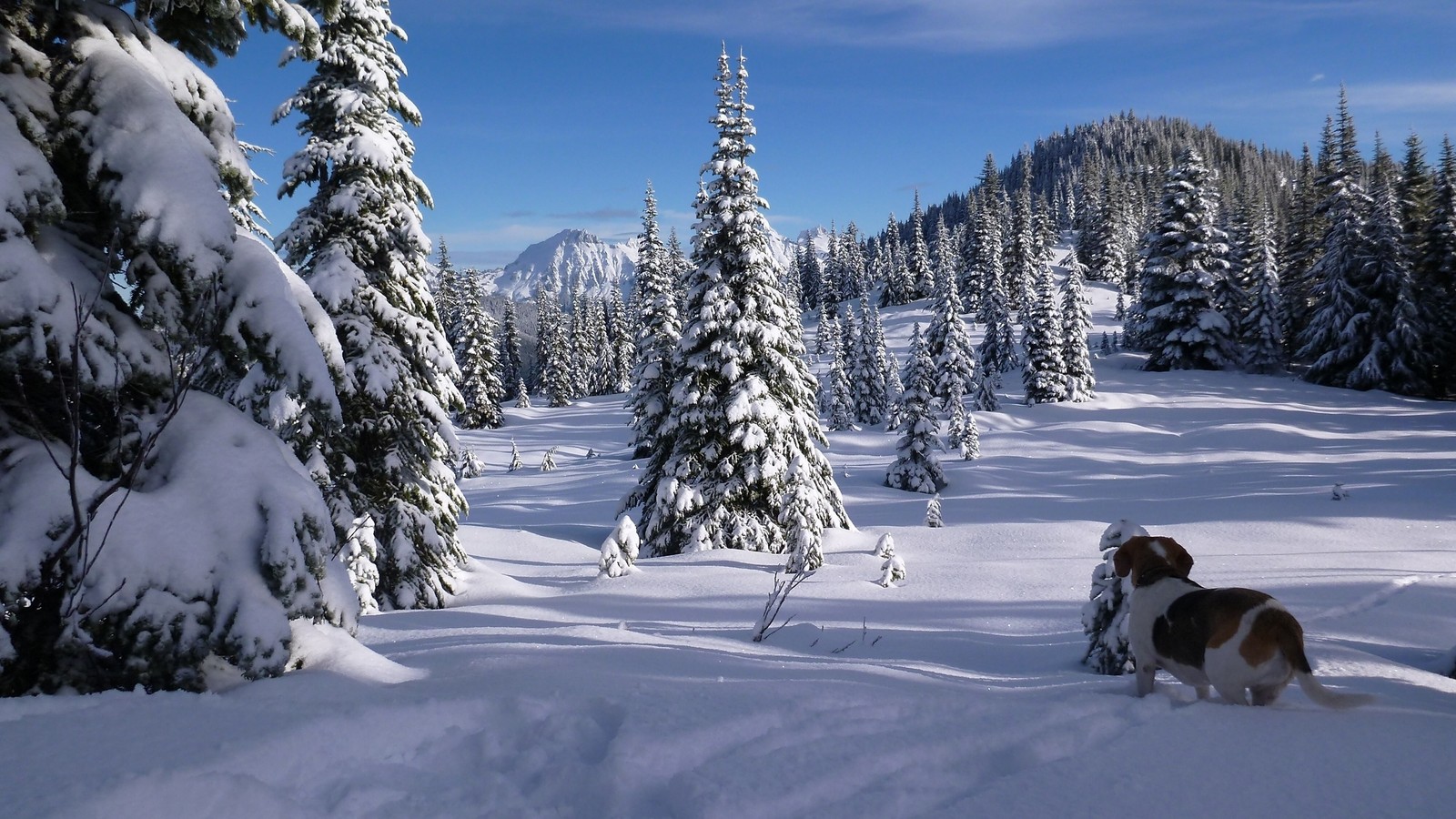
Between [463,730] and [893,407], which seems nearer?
[463,730]

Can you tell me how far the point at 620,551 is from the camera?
455 inches

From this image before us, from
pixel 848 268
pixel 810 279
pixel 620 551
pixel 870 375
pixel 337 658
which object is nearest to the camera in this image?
pixel 337 658

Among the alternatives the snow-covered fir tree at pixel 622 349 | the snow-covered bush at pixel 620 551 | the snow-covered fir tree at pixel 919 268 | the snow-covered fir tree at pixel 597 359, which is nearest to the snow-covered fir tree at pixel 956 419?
the snow-covered bush at pixel 620 551

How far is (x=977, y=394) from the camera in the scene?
1620 inches

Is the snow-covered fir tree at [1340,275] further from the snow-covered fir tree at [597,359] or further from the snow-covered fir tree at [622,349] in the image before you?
the snow-covered fir tree at [597,359]

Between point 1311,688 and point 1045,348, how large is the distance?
39.1 m

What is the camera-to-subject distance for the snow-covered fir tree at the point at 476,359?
173ft

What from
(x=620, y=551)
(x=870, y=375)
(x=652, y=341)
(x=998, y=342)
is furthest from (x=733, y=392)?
(x=998, y=342)

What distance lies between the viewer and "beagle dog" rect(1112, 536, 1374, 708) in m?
3.01

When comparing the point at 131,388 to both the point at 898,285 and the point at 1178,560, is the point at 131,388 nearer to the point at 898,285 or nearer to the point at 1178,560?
the point at 1178,560

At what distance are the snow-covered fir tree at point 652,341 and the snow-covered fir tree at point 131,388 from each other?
12736mm

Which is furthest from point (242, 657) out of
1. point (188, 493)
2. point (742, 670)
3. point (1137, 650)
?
point (1137, 650)

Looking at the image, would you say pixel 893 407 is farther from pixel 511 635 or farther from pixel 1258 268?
pixel 511 635

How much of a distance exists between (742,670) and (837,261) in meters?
95.3
